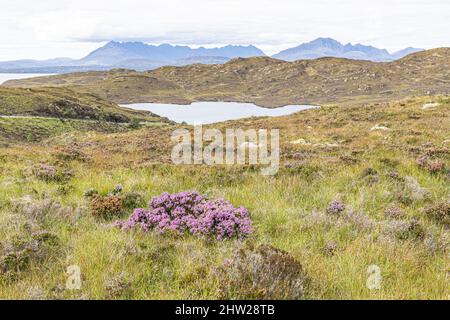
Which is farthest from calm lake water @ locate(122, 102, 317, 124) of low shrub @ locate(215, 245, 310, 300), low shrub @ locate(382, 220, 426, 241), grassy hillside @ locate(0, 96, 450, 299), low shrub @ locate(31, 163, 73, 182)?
low shrub @ locate(215, 245, 310, 300)

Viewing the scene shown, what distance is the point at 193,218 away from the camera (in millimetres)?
6633

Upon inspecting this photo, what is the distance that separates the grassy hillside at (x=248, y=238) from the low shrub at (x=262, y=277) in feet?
0.05

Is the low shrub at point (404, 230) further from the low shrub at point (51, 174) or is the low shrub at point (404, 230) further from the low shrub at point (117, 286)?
the low shrub at point (51, 174)

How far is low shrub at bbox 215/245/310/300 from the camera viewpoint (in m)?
4.10

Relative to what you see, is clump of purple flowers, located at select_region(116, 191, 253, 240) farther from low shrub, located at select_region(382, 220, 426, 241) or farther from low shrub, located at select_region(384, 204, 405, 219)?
low shrub, located at select_region(384, 204, 405, 219)

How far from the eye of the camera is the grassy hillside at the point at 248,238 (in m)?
4.36

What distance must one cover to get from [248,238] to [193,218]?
115 centimetres

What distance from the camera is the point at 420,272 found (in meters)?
4.93

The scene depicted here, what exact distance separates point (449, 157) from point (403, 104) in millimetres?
25088

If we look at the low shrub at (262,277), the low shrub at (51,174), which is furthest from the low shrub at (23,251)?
the low shrub at (51,174)

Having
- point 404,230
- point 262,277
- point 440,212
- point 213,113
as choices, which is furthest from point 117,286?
point 213,113

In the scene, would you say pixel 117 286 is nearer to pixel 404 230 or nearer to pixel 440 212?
pixel 404 230

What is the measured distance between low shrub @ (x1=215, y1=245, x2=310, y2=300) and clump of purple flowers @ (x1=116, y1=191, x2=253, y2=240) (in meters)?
1.32
